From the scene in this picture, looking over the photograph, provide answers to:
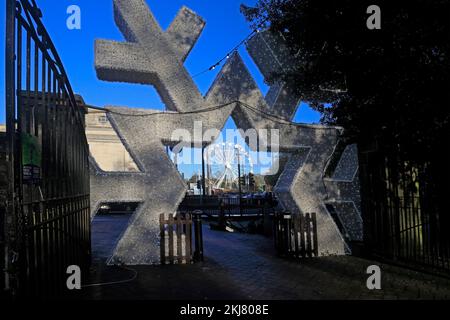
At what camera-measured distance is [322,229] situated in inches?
340

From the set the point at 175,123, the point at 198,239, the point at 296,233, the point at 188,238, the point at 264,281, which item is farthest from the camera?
the point at 296,233

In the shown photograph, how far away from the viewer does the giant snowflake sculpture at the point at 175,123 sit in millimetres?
7469

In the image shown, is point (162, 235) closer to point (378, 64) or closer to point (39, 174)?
point (39, 174)

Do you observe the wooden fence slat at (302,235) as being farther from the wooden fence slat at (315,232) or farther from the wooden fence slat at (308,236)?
the wooden fence slat at (315,232)

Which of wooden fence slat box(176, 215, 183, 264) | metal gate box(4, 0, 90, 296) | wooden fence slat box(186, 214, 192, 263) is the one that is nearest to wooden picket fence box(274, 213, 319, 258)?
wooden fence slat box(186, 214, 192, 263)

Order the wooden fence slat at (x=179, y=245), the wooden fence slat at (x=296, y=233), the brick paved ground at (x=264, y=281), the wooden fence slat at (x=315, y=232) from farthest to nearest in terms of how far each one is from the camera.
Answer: the wooden fence slat at (x=315, y=232)
the wooden fence slat at (x=296, y=233)
the wooden fence slat at (x=179, y=245)
the brick paved ground at (x=264, y=281)

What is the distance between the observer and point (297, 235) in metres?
8.27

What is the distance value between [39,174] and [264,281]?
437 cm

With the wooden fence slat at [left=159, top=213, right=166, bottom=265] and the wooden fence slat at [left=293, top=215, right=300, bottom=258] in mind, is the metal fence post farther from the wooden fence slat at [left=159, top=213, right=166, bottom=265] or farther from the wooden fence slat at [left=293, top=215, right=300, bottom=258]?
the wooden fence slat at [left=293, top=215, right=300, bottom=258]

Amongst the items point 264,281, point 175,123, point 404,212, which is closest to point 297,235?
point 264,281

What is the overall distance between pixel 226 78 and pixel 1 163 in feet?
17.4

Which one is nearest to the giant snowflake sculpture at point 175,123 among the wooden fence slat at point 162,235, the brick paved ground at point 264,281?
the wooden fence slat at point 162,235

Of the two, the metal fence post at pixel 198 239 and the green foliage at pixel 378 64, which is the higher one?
the green foliage at pixel 378 64

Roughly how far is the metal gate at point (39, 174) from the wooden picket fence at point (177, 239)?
193 cm
